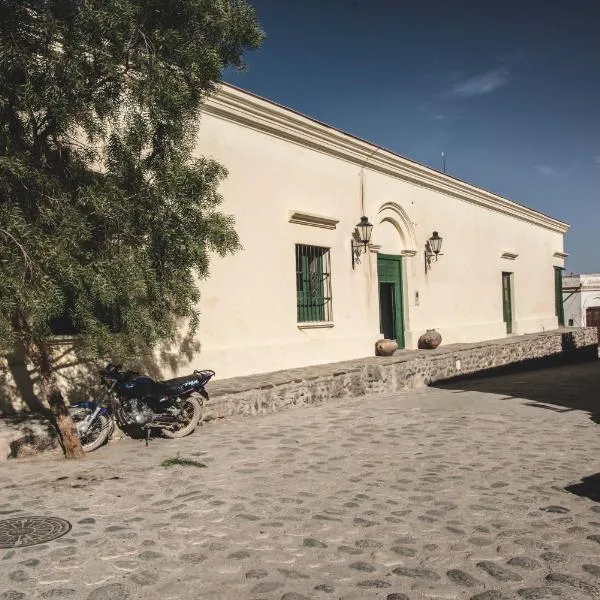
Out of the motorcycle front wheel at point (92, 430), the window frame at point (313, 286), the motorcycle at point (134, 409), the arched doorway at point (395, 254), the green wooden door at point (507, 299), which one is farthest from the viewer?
the green wooden door at point (507, 299)

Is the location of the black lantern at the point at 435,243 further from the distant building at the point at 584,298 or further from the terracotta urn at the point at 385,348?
the distant building at the point at 584,298

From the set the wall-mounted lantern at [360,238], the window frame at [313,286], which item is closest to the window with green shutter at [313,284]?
the window frame at [313,286]

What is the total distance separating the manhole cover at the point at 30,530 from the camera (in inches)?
152

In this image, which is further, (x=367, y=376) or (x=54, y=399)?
(x=367, y=376)

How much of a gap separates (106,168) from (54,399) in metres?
2.40

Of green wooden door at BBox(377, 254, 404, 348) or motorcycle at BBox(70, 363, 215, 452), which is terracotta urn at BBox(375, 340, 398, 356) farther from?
motorcycle at BBox(70, 363, 215, 452)

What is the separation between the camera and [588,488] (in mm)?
4871

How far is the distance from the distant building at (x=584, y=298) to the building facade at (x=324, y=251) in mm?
14422

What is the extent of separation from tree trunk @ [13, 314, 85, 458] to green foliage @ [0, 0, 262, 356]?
264 millimetres

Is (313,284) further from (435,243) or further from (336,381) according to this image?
(435,243)

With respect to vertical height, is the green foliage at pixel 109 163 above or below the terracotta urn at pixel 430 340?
above

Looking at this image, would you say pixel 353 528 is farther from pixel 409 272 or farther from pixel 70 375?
pixel 409 272

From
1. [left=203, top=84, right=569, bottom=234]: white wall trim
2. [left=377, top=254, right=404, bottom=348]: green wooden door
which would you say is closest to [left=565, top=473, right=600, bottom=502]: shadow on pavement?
[left=203, top=84, right=569, bottom=234]: white wall trim

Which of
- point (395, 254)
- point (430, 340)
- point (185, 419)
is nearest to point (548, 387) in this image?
point (430, 340)
